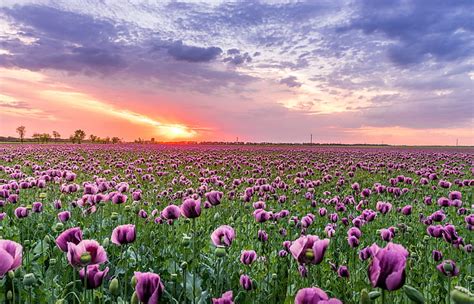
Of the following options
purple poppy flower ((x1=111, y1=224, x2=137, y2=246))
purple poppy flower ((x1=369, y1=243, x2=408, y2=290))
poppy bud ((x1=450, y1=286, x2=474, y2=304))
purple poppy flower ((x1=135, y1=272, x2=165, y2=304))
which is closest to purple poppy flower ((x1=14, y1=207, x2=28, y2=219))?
purple poppy flower ((x1=111, y1=224, x2=137, y2=246))

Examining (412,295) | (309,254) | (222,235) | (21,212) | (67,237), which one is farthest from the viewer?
(21,212)

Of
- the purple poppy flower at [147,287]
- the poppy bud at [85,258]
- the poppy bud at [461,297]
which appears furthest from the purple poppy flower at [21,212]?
the poppy bud at [461,297]

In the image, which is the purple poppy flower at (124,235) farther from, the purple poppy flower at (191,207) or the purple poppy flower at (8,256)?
the purple poppy flower at (8,256)

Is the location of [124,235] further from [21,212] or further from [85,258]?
[21,212]

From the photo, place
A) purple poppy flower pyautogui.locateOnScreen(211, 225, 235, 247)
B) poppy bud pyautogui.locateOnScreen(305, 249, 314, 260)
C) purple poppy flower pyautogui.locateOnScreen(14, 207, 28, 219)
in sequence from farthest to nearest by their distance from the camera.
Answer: purple poppy flower pyautogui.locateOnScreen(14, 207, 28, 219) → purple poppy flower pyautogui.locateOnScreen(211, 225, 235, 247) → poppy bud pyautogui.locateOnScreen(305, 249, 314, 260)

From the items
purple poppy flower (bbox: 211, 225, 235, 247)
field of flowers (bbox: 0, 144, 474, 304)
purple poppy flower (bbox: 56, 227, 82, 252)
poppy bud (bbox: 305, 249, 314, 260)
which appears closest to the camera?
field of flowers (bbox: 0, 144, 474, 304)

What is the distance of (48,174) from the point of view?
7.43 metres

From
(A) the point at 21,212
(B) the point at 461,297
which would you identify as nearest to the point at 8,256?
(B) the point at 461,297

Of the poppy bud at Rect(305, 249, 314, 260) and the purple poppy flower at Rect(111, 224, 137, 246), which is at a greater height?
the poppy bud at Rect(305, 249, 314, 260)

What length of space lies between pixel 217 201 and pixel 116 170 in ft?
37.0

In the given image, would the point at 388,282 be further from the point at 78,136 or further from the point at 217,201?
the point at 78,136

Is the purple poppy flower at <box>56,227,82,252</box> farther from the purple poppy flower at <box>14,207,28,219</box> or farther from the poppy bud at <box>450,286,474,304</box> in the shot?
the purple poppy flower at <box>14,207,28,219</box>

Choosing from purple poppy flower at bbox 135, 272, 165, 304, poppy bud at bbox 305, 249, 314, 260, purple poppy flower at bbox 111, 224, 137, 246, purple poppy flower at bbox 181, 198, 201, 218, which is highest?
purple poppy flower at bbox 181, 198, 201, 218

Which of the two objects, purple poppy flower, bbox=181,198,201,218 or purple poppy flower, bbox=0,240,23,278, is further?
purple poppy flower, bbox=181,198,201,218
